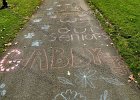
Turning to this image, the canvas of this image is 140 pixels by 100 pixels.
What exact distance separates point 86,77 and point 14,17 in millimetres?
7601

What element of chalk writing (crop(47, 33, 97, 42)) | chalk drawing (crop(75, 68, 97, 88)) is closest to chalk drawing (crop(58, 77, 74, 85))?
chalk drawing (crop(75, 68, 97, 88))

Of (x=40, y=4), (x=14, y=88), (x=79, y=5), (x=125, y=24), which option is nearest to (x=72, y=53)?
(x=14, y=88)

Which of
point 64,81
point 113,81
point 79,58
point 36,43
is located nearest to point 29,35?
point 36,43

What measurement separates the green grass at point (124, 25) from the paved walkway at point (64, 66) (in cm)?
33

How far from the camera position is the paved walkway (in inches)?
298

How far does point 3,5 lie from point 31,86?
1019 cm

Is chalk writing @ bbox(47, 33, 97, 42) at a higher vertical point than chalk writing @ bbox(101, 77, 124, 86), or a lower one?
lower

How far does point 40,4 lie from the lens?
17.6 meters

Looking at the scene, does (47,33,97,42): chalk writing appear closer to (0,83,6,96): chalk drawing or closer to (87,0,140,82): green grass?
(87,0,140,82): green grass

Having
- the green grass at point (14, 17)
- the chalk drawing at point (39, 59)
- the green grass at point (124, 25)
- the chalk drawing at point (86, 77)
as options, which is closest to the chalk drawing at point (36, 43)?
the chalk drawing at point (39, 59)

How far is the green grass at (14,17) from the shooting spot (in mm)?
11920

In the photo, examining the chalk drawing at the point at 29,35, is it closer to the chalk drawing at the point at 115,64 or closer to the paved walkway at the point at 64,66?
the paved walkway at the point at 64,66

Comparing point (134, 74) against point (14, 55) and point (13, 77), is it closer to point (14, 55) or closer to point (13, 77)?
point (13, 77)

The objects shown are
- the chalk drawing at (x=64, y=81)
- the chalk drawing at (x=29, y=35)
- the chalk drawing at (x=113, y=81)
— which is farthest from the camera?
the chalk drawing at (x=29, y=35)
